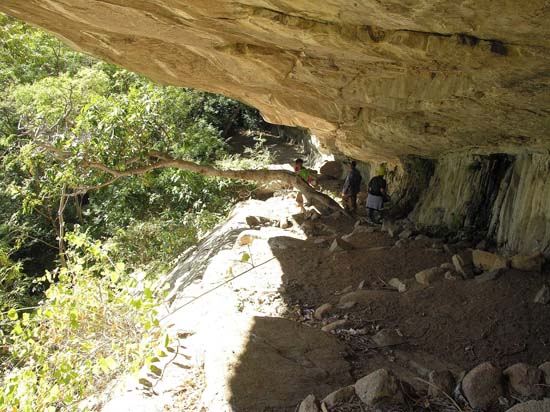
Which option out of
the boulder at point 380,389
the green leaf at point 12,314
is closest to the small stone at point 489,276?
the boulder at point 380,389

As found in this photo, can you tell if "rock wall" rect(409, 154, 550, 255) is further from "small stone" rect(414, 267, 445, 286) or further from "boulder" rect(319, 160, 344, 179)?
"boulder" rect(319, 160, 344, 179)

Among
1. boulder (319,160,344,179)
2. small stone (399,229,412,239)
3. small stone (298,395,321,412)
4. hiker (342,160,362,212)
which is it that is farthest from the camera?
boulder (319,160,344,179)

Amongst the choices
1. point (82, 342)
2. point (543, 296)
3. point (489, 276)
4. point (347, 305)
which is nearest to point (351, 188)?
point (347, 305)

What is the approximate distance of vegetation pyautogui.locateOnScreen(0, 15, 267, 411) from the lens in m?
4.88

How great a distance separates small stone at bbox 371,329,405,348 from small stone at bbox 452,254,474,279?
1366 millimetres

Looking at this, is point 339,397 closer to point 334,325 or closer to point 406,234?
point 334,325

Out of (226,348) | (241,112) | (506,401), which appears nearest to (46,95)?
(241,112)

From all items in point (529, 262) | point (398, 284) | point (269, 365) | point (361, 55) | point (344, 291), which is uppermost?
point (361, 55)

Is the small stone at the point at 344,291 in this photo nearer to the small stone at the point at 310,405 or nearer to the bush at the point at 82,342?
the bush at the point at 82,342

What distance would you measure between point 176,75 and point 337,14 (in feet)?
12.9

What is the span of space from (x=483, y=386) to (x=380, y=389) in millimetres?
815

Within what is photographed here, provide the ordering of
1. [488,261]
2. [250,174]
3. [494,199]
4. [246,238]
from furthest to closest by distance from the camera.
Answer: [250,174] < [246,238] < [494,199] < [488,261]

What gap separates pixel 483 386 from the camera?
3.49 meters

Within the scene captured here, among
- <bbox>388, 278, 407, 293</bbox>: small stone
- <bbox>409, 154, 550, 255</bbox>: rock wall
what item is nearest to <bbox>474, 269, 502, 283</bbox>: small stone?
<bbox>409, 154, 550, 255</bbox>: rock wall
